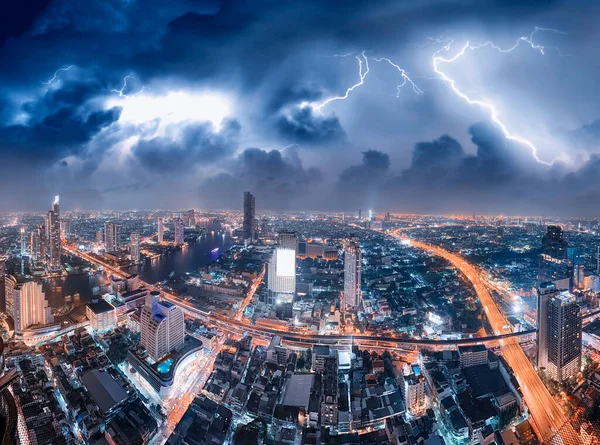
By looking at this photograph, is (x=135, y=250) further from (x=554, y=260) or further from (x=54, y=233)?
(x=554, y=260)

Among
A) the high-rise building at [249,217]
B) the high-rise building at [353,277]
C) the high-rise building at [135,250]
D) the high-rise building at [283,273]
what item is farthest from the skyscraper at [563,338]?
the high-rise building at [135,250]

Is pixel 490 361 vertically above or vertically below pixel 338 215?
below

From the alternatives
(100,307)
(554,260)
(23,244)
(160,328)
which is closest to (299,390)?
(160,328)

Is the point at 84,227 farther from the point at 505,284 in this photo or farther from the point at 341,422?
the point at 505,284

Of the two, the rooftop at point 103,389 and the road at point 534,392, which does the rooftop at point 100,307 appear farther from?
the road at point 534,392

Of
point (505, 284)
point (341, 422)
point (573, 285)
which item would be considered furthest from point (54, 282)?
point (573, 285)
